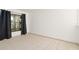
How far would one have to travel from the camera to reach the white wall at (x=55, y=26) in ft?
4.50

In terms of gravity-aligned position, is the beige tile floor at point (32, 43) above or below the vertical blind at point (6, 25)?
below

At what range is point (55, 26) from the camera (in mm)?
1443

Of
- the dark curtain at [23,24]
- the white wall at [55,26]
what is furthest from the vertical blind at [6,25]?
the white wall at [55,26]

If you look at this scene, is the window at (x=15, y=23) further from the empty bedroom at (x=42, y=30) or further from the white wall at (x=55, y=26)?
the white wall at (x=55, y=26)

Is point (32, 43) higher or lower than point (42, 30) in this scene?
lower

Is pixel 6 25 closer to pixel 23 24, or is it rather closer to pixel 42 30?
pixel 23 24

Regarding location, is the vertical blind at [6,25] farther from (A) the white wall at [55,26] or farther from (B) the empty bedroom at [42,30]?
(A) the white wall at [55,26]

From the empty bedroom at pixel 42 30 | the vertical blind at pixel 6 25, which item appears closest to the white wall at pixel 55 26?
the empty bedroom at pixel 42 30

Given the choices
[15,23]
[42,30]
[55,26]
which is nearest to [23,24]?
[15,23]

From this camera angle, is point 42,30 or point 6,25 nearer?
point 42,30

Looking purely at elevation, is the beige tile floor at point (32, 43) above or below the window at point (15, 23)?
below

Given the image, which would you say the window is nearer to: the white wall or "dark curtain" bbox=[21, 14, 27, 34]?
"dark curtain" bbox=[21, 14, 27, 34]

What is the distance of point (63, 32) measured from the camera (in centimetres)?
146
